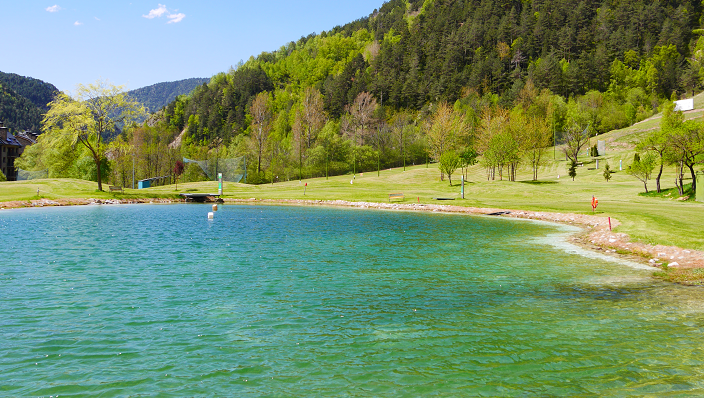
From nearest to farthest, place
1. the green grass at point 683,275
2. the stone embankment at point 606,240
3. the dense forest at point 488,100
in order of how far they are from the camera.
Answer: the green grass at point 683,275
the stone embankment at point 606,240
the dense forest at point 488,100

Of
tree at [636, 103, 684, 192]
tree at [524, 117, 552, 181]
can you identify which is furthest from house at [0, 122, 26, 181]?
tree at [636, 103, 684, 192]

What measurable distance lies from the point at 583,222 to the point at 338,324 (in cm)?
3137

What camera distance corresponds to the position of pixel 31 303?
43.7ft

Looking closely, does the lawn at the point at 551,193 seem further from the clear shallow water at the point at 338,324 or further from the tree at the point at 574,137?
the clear shallow water at the point at 338,324

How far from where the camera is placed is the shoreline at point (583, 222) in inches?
782

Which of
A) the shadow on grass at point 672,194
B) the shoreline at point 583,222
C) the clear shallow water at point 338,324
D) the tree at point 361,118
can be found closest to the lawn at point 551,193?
the shadow on grass at point 672,194

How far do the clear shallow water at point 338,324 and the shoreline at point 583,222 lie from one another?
2627mm

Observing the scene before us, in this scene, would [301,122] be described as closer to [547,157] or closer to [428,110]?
[428,110]

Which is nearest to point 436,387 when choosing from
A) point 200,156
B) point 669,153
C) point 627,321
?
point 627,321

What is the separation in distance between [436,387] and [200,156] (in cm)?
14617

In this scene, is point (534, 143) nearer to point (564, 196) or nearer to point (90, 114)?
point (564, 196)

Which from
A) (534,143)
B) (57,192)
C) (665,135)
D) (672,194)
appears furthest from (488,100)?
(57,192)

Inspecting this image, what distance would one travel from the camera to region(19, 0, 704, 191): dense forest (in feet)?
333

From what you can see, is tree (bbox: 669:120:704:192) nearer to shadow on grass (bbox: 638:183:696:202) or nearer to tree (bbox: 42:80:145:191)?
shadow on grass (bbox: 638:183:696:202)
